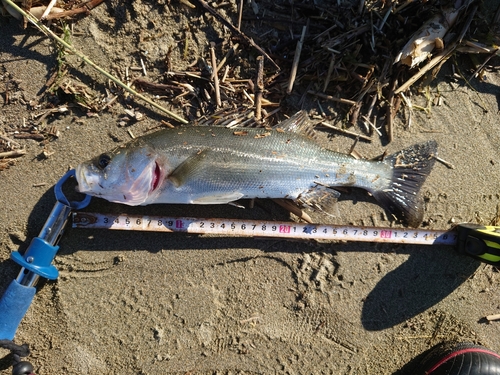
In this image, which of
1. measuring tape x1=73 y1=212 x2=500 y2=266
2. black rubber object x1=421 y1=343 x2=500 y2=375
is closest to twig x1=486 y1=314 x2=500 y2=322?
black rubber object x1=421 y1=343 x2=500 y2=375

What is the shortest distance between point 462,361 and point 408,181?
2.09m

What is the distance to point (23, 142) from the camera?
12.4ft

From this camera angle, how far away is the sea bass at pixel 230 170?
338 centimetres

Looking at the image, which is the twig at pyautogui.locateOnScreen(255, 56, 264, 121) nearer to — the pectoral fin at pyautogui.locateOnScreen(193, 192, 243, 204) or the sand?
the sand

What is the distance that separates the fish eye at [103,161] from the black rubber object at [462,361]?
161 inches

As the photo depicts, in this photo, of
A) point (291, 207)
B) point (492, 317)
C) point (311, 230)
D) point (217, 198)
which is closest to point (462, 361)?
point (492, 317)

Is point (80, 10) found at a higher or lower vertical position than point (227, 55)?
higher

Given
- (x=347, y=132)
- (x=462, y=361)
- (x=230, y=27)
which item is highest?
(x=230, y=27)

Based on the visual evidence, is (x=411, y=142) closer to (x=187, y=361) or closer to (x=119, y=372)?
(x=187, y=361)

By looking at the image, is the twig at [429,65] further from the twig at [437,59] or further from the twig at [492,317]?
the twig at [492,317]

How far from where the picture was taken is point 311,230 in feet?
13.1

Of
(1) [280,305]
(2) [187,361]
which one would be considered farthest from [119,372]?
(1) [280,305]

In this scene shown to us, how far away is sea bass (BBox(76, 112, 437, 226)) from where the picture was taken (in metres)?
3.38

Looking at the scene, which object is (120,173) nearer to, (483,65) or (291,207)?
(291,207)
